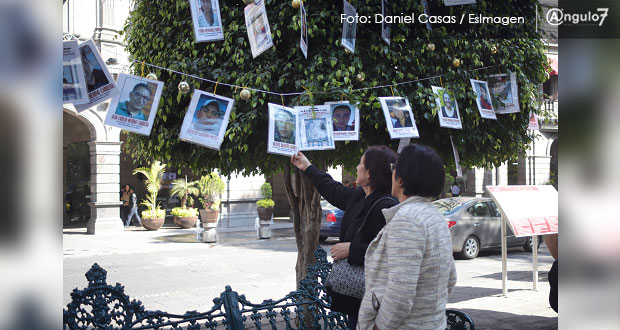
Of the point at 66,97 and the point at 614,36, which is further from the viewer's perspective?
the point at 66,97

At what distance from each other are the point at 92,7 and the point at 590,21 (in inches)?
760

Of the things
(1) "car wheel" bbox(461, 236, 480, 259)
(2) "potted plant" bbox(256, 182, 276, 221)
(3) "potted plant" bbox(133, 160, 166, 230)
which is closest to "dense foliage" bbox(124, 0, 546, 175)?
(1) "car wheel" bbox(461, 236, 480, 259)

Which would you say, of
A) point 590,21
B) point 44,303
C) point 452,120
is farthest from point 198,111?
point 590,21

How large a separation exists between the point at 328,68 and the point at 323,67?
0.14ft

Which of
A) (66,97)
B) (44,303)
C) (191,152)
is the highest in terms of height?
(66,97)

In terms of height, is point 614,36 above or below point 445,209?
above

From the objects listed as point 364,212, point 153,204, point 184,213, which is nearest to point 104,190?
point 153,204

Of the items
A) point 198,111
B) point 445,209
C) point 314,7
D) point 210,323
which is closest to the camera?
point 210,323

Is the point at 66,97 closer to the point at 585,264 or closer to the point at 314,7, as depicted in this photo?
the point at 314,7

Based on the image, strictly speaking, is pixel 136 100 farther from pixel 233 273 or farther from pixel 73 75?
pixel 233 273

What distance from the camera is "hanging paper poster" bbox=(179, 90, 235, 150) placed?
4.00 meters

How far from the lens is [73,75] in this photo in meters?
3.26

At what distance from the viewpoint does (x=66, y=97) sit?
3232 mm

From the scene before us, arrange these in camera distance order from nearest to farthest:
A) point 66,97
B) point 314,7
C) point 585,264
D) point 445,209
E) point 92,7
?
point 585,264 < point 66,97 < point 314,7 < point 445,209 < point 92,7
